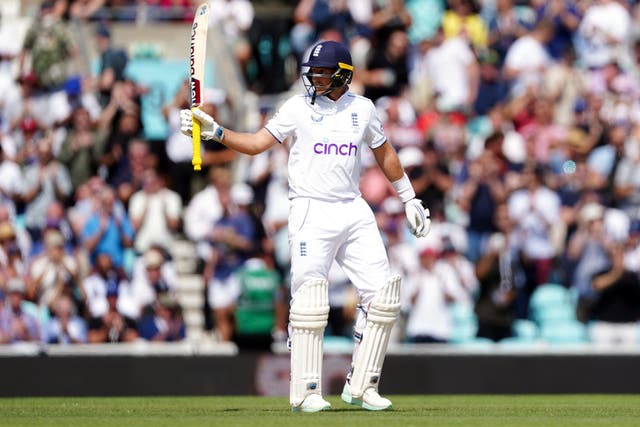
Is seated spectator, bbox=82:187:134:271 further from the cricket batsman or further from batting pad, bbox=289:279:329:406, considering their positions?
batting pad, bbox=289:279:329:406

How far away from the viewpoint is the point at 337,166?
8953 mm

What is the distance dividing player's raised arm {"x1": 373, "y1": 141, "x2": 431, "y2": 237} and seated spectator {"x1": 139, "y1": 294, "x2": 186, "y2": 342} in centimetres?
472

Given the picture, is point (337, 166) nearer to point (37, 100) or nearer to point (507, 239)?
point (507, 239)

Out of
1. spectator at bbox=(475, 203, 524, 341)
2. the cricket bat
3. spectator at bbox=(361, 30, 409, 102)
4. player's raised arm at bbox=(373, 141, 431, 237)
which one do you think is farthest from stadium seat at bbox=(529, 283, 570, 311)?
the cricket bat

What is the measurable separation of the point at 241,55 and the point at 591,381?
692cm

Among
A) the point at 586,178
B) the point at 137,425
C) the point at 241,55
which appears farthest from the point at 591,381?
the point at 241,55

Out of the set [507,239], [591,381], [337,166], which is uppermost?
[337,166]

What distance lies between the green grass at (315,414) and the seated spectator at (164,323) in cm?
245

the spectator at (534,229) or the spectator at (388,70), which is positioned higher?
the spectator at (388,70)

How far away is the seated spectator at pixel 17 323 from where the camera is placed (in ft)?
44.6

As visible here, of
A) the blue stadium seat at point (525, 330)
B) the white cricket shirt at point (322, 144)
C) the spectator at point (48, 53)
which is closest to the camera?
the white cricket shirt at point (322, 144)

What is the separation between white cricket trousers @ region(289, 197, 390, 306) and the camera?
8.91 m

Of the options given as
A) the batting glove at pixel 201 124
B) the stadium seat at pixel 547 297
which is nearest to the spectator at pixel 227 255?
the stadium seat at pixel 547 297

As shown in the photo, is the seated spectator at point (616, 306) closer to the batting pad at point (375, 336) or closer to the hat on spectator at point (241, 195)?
the hat on spectator at point (241, 195)
